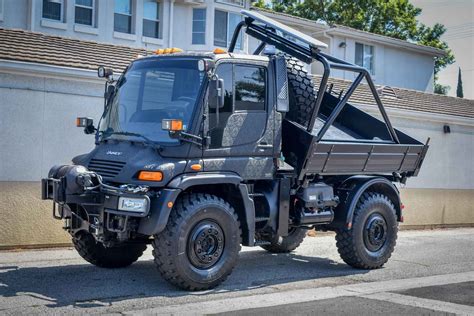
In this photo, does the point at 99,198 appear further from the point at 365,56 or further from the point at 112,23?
the point at 365,56

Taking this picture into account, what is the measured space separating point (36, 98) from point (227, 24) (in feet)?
60.9

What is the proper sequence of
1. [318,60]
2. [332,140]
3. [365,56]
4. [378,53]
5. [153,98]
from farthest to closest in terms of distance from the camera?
[378,53]
[365,56]
[332,140]
[318,60]
[153,98]

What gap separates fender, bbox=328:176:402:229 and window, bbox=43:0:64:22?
16368mm

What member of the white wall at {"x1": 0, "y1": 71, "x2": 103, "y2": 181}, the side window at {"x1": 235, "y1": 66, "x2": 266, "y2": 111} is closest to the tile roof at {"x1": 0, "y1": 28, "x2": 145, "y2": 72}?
the white wall at {"x1": 0, "y1": 71, "x2": 103, "y2": 181}

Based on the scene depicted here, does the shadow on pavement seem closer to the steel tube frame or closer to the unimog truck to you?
the unimog truck

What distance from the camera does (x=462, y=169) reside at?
18.1 meters

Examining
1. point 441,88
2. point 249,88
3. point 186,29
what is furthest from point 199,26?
point 441,88

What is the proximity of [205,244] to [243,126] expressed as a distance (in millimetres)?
1656

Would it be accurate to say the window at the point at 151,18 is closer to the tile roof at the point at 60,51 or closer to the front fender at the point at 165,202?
the tile roof at the point at 60,51

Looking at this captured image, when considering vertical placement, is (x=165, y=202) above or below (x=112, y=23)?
below

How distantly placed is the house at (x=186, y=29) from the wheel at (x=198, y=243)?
1615 cm

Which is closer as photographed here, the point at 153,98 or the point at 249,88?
the point at 153,98

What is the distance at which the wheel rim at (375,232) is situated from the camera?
34.3 ft

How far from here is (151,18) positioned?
26969 mm
